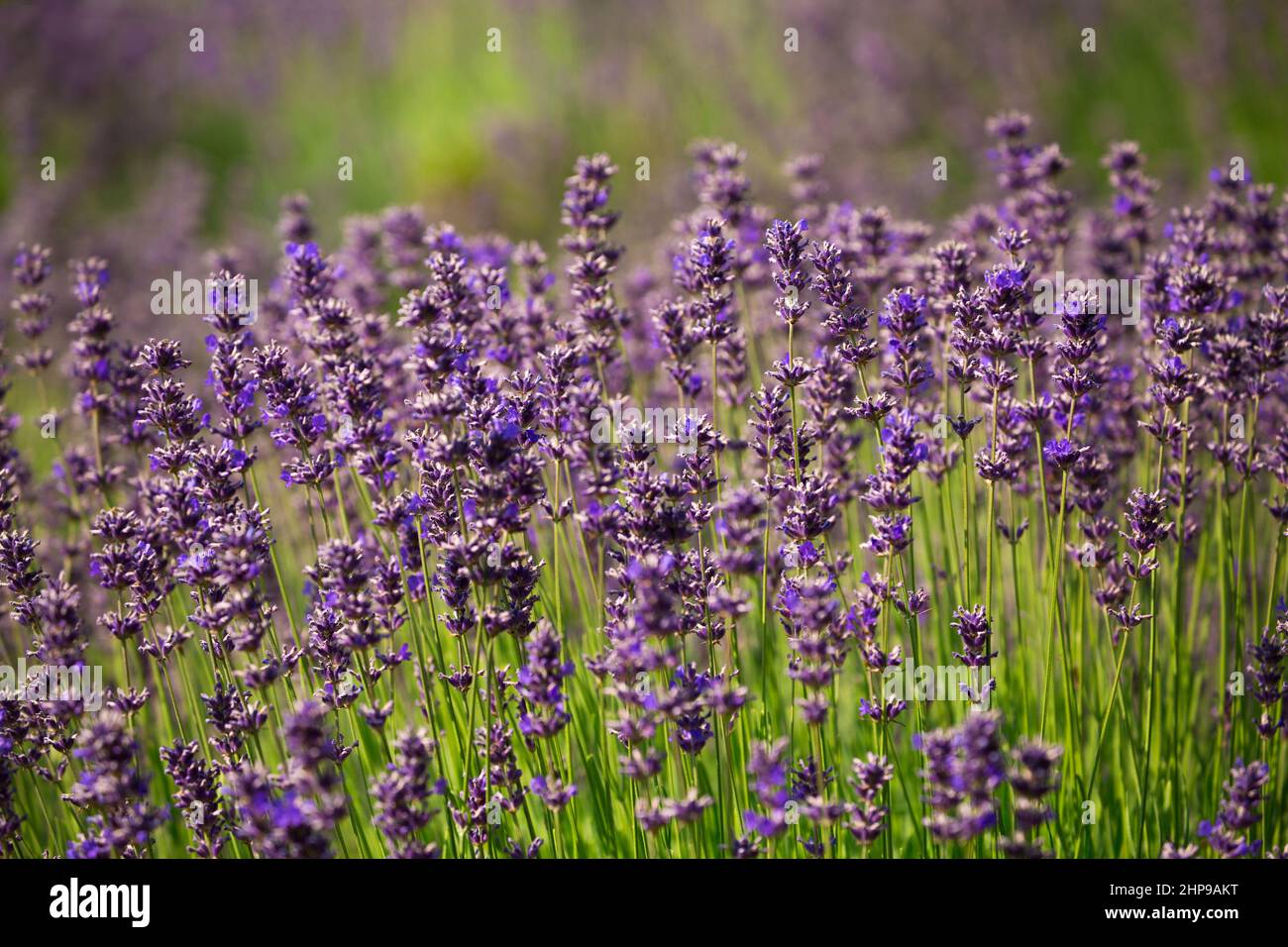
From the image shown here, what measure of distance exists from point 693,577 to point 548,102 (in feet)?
30.7

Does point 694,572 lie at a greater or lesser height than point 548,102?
lesser

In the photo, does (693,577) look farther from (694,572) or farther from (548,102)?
(548,102)

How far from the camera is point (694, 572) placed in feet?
9.89

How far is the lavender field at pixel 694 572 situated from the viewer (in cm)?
272

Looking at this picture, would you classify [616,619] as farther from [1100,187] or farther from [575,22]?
[575,22]

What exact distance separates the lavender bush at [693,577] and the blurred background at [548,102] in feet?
13.0

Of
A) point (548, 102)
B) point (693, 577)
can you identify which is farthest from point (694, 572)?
point (548, 102)

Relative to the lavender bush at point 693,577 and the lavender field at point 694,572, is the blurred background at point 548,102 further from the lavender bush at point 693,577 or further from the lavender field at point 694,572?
the lavender bush at point 693,577

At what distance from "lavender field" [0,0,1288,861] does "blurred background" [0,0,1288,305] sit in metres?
3.79

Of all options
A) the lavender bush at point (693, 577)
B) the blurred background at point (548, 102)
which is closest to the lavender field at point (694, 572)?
the lavender bush at point (693, 577)

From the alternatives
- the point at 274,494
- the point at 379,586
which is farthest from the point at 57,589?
the point at 274,494

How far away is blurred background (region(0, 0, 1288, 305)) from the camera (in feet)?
29.1

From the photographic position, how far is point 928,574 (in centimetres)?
431
